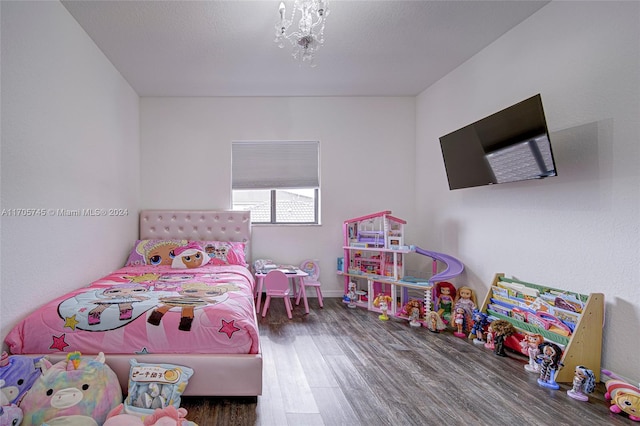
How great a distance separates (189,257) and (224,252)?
15.8 inches

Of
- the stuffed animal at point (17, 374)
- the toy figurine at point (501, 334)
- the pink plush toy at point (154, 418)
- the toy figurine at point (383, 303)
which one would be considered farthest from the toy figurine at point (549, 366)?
the stuffed animal at point (17, 374)

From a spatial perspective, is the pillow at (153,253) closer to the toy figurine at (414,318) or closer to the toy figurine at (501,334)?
the toy figurine at (414,318)

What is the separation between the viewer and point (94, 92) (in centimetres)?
292

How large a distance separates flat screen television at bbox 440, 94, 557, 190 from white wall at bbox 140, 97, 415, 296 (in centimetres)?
121

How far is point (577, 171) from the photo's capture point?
2256 millimetres

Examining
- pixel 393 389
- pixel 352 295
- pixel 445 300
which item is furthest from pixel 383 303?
pixel 393 389

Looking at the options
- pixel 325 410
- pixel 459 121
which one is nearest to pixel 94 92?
pixel 325 410

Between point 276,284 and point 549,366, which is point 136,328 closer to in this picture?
point 276,284

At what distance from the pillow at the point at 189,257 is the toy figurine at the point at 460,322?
2747 mm

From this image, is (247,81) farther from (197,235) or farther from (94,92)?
(197,235)

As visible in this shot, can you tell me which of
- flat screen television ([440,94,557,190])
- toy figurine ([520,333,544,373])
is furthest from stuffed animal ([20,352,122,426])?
flat screen television ([440,94,557,190])

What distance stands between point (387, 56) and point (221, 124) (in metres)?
2.35

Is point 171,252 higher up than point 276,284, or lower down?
higher up

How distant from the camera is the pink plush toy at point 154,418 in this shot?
58.1 inches
